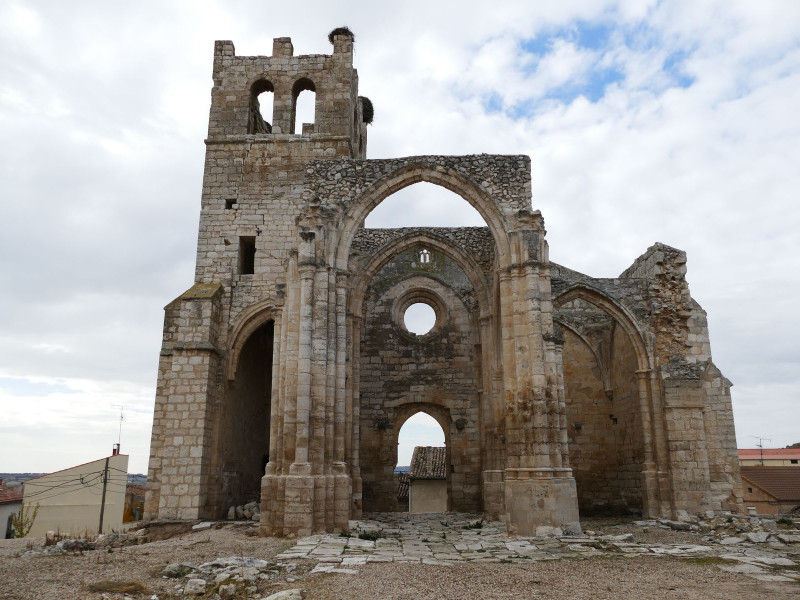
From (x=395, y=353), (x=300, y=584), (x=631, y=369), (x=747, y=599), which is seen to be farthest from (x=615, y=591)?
(x=395, y=353)

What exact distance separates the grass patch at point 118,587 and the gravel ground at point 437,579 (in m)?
0.09

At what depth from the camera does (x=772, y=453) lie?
36.4 metres

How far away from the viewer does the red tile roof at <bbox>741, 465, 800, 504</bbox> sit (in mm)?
22062

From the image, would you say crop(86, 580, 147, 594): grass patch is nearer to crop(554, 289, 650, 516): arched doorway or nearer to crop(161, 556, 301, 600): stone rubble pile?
crop(161, 556, 301, 600): stone rubble pile

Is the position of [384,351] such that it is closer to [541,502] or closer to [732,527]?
[541,502]

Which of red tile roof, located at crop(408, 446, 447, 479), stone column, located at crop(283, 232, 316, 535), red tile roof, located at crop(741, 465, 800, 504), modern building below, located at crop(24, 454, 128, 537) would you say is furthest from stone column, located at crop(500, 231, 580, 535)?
red tile roof, located at crop(741, 465, 800, 504)

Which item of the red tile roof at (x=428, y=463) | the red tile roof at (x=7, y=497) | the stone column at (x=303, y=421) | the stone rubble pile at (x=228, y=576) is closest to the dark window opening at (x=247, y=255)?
the stone column at (x=303, y=421)

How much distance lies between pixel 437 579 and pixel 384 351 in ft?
34.5

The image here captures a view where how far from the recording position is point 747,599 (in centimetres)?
484

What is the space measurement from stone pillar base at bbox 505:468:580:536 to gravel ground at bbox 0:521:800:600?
1847 mm

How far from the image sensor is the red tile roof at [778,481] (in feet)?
72.4

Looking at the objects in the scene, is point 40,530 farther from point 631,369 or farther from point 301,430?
point 631,369

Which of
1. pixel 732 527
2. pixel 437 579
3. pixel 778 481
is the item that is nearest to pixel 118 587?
pixel 437 579

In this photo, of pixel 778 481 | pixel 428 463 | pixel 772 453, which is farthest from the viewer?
pixel 772 453
